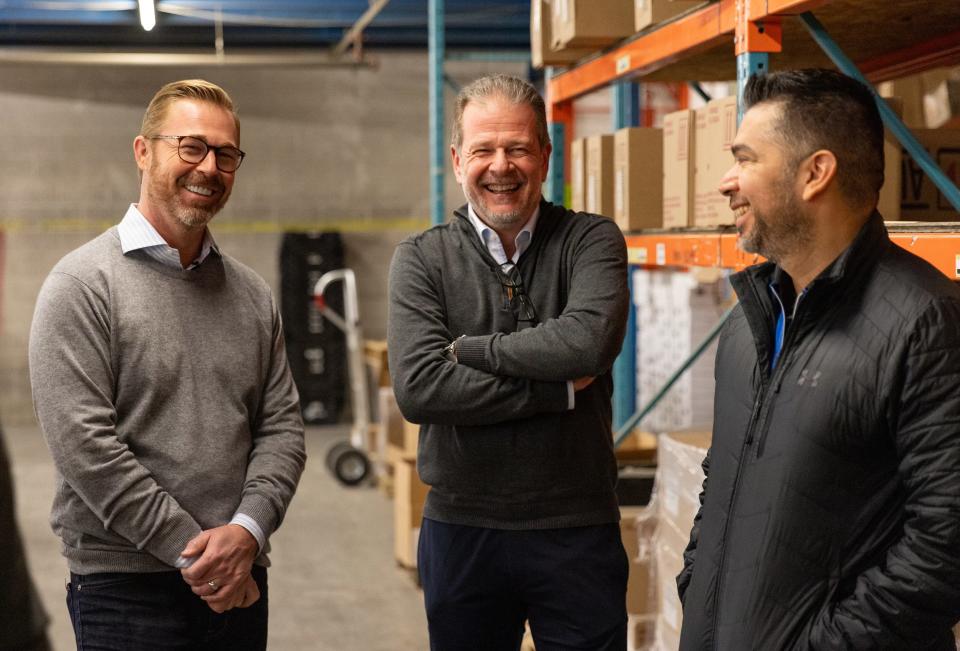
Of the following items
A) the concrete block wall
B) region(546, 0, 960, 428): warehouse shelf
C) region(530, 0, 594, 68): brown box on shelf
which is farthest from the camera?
the concrete block wall

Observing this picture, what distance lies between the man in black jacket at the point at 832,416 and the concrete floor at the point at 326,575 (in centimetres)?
302

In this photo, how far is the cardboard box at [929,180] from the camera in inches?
115

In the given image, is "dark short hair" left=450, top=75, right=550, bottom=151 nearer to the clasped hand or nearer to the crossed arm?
the crossed arm

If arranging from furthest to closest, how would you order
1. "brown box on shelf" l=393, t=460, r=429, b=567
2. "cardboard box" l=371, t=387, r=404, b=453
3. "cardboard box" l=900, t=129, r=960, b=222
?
1. "cardboard box" l=371, t=387, r=404, b=453
2. "brown box on shelf" l=393, t=460, r=429, b=567
3. "cardboard box" l=900, t=129, r=960, b=222

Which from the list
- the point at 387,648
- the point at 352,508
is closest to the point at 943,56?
the point at 387,648

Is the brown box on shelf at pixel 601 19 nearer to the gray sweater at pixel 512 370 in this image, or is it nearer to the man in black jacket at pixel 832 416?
the gray sweater at pixel 512 370

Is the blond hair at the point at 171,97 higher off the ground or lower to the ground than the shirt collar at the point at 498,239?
higher

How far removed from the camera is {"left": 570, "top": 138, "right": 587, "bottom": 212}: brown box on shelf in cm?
412

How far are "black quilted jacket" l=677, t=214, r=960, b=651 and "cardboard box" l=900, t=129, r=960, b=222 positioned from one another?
133cm

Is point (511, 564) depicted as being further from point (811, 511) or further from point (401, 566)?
point (401, 566)

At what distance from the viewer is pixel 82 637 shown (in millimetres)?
2115

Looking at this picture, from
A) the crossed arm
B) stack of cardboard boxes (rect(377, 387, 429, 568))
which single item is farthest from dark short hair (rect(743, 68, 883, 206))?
stack of cardboard boxes (rect(377, 387, 429, 568))

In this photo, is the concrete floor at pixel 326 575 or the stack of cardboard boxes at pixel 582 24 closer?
the stack of cardboard boxes at pixel 582 24

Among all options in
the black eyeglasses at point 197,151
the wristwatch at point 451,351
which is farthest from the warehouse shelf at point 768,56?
the black eyeglasses at point 197,151
